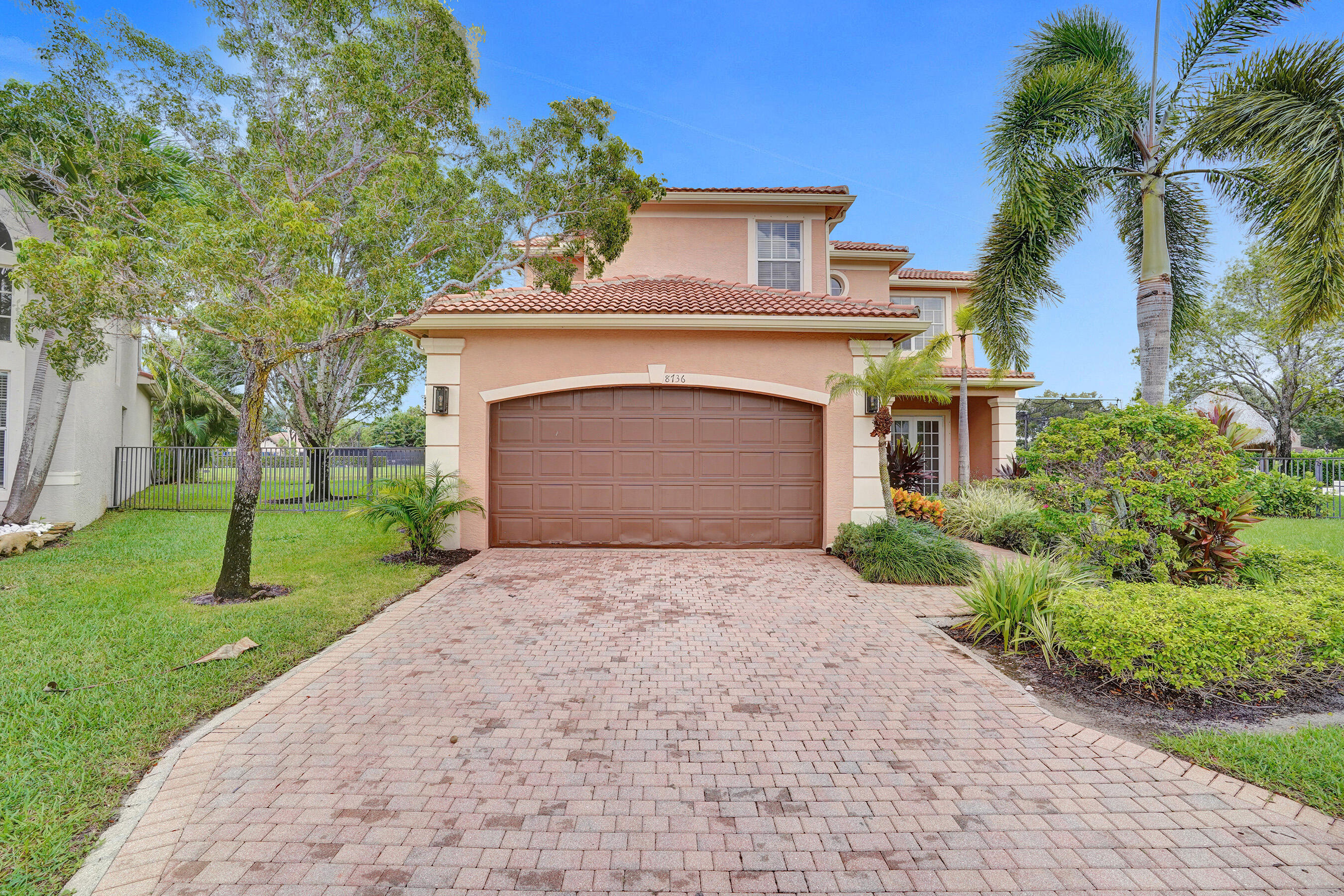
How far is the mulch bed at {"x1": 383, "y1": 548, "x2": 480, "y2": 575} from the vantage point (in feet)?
27.1

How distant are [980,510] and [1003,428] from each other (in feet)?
19.3

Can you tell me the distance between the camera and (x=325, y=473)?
554 inches

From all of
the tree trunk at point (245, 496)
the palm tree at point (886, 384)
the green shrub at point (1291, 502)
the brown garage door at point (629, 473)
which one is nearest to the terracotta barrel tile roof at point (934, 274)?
the green shrub at point (1291, 502)

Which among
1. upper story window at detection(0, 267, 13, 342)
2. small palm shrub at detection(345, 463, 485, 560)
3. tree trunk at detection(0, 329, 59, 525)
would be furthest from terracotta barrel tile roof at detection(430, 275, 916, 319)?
upper story window at detection(0, 267, 13, 342)

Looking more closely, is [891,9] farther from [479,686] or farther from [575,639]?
[479,686]

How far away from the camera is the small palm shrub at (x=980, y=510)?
10.9m

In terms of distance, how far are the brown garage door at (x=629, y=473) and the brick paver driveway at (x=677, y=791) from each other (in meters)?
4.40

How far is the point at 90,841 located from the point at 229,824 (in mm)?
523

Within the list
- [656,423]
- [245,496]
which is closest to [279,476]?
[245,496]

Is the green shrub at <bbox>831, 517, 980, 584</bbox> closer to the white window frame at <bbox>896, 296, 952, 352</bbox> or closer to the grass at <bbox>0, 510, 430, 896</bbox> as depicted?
the grass at <bbox>0, 510, 430, 896</bbox>

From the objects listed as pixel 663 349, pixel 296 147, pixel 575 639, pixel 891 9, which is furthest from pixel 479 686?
pixel 891 9

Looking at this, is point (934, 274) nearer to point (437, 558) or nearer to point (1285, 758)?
point (437, 558)

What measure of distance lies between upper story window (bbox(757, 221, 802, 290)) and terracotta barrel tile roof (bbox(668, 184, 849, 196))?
0.70 metres

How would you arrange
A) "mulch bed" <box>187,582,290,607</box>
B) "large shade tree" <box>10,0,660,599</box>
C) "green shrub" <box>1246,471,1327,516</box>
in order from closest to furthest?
"large shade tree" <box>10,0,660,599</box>, "mulch bed" <box>187,582,290,607</box>, "green shrub" <box>1246,471,1327,516</box>
